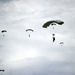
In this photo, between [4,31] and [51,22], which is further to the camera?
[4,31]

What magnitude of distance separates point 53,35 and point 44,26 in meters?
5.08

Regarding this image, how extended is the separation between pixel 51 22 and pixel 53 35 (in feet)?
15.1

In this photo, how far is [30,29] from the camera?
141250 millimetres

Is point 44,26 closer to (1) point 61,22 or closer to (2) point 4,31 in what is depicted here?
(1) point 61,22

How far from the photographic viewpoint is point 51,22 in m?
134

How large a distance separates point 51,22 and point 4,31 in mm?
20645

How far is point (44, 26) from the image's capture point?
444 ft

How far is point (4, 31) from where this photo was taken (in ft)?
479

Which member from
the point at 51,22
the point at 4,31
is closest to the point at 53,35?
the point at 51,22

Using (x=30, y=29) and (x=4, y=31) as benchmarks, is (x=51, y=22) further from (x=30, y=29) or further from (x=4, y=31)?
(x=4, y=31)

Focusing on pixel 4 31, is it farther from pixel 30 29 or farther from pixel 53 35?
pixel 53 35

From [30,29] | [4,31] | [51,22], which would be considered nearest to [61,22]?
[51,22]

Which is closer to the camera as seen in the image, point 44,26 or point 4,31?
point 44,26

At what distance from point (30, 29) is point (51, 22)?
10.4 meters
